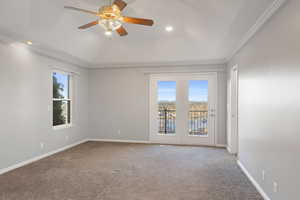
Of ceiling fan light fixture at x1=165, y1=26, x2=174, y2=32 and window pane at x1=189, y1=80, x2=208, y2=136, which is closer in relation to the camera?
ceiling fan light fixture at x1=165, y1=26, x2=174, y2=32

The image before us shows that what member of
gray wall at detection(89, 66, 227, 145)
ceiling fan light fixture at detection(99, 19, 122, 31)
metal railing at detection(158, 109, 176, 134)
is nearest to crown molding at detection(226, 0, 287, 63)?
ceiling fan light fixture at detection(99, 19, 122, 31)

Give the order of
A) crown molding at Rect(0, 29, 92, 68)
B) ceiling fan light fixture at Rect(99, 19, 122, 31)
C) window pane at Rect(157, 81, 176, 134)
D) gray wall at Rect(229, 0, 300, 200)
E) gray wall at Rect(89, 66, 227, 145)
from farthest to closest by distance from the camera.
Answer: gray wall at Rect(89, 66, 227, 145), window pane at Rect(157, 81, 176, 134), crown molding at Rect(0, 29, 92, 68), ceiling fan light fixture at Rect(99, 19, 122, 31), gray wall at Rect(229, 0, 300, 200)

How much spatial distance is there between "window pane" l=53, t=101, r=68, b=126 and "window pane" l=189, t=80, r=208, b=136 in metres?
3.68

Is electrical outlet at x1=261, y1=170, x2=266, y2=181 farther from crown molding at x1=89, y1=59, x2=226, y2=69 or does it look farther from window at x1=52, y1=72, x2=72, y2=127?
window at x1=52, y1=72, x2=72, y2=127

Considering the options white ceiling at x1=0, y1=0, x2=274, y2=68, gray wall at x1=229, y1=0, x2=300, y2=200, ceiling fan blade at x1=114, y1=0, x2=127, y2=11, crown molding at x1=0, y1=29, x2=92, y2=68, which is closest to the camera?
gray wall at x1=229, y1=0, x2=300, y2=200

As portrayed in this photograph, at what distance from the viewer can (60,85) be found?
17.1ft

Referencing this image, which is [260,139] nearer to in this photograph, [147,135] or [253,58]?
[253,58]

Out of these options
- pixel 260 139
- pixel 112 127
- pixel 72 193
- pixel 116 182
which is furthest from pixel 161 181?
pixel 112 127

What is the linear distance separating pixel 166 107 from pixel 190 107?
28.9 inches

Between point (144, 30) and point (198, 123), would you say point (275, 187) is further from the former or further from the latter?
point (144, 30)

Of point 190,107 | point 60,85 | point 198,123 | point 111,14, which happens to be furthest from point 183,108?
point 111,14

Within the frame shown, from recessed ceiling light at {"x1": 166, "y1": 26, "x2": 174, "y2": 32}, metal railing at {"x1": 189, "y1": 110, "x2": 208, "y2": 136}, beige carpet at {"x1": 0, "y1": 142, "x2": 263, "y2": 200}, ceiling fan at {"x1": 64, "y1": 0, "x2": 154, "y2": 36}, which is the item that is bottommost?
beige carpet at {"x1": 0, "y1": 142, "x2": 263, "y2": 200}

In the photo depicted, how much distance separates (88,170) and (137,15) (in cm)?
308

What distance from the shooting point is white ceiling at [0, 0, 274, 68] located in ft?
9.52
